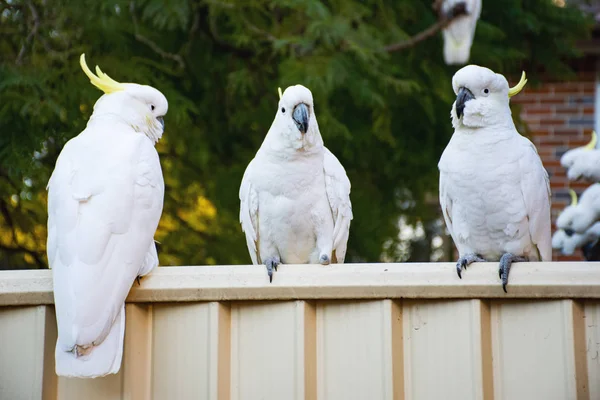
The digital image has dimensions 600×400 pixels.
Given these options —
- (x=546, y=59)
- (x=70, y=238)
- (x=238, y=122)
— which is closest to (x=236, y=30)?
(x=238, y=122)

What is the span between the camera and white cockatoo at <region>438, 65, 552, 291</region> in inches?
120

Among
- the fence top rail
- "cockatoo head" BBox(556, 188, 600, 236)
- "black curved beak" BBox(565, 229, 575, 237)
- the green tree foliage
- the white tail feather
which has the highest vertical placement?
the green tree foliage

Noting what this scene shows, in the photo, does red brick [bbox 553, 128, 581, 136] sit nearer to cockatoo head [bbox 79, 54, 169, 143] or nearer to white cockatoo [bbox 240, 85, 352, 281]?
white cockatoo [bbox 240, 85, 352, 281]

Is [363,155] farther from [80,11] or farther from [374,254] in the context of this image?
[80,11]

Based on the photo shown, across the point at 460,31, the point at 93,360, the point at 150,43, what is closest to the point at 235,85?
the point at 150,43

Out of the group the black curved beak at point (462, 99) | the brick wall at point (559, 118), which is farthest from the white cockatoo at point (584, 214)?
the brick wall at point (559, 118)

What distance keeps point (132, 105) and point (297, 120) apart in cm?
55

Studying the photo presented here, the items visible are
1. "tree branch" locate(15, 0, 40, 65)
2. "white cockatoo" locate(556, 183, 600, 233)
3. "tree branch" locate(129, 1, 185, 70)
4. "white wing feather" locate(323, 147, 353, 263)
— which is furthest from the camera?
"tree branch" locate(129, 1, 185, 70)

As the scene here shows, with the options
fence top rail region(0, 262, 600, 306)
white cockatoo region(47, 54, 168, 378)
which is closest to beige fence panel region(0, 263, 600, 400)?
fence top rail region(0, 262, 600, 306)

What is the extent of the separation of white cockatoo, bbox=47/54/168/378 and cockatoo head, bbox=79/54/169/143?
2cm

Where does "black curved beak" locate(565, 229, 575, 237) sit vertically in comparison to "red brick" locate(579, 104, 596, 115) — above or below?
below

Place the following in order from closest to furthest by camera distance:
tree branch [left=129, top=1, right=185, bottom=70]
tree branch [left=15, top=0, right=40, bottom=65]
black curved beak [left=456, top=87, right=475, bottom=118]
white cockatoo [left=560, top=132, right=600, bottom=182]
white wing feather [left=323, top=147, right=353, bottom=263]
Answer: black curved beak [left=456, top=87, right=475, bottom=118]
white wing feather [left=323, top=147, right=353, bottom=263]
white cockatoo [left=560, top=132, right=600, bottom=182]
tree branch [left=15, top=0, right=40, bottom=65]
tree branch [left=129, top=1, right=185, bottom=70]

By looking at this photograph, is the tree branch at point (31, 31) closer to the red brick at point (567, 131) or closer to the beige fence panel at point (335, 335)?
the beige fence panel at point (335, 335)

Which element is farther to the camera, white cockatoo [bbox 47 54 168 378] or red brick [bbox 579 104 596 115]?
red brick [bbox 579 104 596 115]
